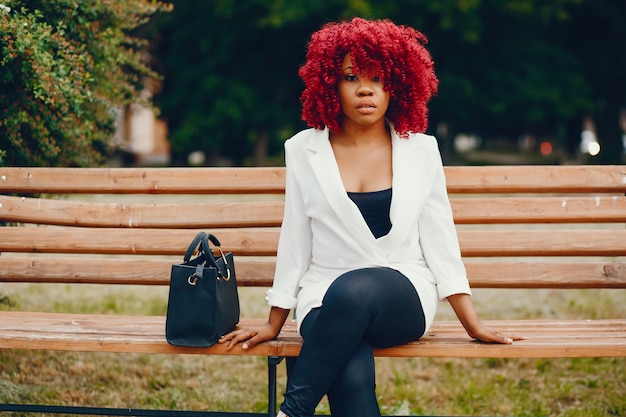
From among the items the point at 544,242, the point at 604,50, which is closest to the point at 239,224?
the point at 544,242

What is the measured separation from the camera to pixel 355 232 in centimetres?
299

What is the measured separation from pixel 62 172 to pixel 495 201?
6.92ft

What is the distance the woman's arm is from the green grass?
4.26 ft

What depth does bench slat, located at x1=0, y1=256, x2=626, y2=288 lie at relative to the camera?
3.62 m

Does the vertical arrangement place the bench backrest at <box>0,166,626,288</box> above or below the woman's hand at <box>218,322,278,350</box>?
above

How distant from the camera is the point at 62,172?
3926 mm

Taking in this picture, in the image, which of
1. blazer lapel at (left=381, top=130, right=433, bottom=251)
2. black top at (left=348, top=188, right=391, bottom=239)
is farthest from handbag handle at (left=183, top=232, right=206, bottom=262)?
blazer lapel at (left=381, top=130, right=433, bottom=251)

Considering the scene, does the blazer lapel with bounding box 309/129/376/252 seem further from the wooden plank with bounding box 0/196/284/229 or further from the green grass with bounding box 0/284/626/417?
the green grass with bounding box 0/284/626/417

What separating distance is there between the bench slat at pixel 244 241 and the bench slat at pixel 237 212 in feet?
0.20

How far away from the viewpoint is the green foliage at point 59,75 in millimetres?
3834

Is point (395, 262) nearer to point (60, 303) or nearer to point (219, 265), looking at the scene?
point (219, 265)

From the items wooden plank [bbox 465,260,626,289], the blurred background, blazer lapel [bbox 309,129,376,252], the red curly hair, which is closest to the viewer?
blazer lapel [bbox 309,129,376,252]

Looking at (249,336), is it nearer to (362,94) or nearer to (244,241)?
(244,241)

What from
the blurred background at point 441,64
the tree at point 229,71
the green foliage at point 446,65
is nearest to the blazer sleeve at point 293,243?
the tree at point 229,71
